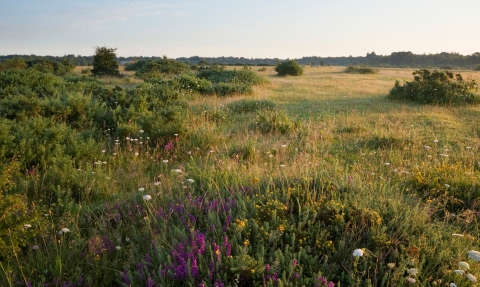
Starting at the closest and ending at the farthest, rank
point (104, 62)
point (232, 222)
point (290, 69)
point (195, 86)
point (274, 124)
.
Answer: point (232, 222) → point (274, 124) → point (195, 86) → point (104, 62) → point (290, 69)

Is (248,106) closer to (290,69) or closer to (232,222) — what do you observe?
(232,222)

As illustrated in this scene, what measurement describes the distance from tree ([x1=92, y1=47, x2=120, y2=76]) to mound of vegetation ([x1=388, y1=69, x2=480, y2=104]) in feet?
82.5

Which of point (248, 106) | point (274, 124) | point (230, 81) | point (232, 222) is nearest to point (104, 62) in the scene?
point (230, 81)

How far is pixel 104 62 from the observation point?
32.0m

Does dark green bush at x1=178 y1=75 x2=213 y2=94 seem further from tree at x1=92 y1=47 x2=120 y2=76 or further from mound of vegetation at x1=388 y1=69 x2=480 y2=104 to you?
tree at x1=92 y1=47 x2=120 y2=76

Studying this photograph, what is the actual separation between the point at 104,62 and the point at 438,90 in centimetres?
2762

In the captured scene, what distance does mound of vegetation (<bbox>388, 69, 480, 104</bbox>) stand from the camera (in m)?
13.9

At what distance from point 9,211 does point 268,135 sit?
6019mm

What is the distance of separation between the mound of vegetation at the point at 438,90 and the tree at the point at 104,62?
25.2m

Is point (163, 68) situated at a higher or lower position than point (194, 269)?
higher

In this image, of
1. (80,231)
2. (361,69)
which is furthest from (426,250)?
(361,69)

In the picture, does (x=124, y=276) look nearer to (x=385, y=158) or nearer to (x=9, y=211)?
(x=9, y=211)

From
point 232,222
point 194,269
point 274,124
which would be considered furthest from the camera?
point 274,124

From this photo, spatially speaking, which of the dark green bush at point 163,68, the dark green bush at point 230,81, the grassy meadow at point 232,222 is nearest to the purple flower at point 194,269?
the grassy meadow at point 232,222
